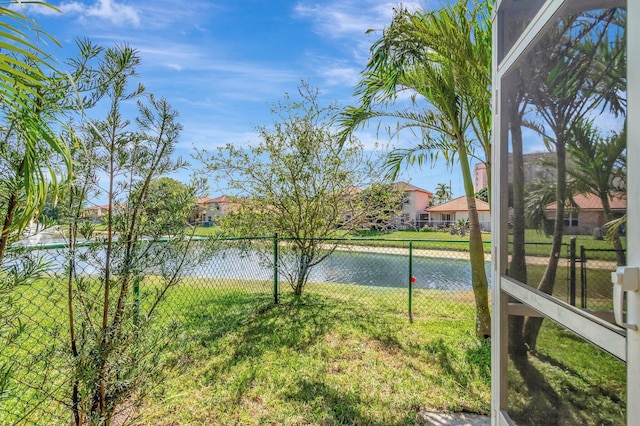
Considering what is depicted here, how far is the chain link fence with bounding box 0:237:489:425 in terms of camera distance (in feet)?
4.73

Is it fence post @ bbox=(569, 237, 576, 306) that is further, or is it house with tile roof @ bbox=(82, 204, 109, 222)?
house with tile roof @ bbox=(82, 204, 109, 222)

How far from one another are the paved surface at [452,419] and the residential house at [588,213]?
181cm

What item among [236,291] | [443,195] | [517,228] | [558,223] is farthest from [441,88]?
[443,195]

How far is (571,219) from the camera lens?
3.63 feet

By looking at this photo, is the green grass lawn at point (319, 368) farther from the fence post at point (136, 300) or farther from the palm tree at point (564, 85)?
the palm tree at point (564, 85)

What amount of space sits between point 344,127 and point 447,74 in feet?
4.71

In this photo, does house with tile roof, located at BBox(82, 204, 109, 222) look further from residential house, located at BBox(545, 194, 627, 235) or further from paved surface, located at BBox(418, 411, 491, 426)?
paved surface, located at BBox(418, 411, 491, 426)

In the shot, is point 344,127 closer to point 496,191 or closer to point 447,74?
point 447,74

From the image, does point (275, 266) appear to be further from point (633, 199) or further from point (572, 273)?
point (633, 199)

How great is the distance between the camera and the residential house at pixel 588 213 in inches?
32.8

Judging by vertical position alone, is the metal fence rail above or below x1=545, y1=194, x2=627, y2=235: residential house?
below

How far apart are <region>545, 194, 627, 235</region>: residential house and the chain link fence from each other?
6.31 ft

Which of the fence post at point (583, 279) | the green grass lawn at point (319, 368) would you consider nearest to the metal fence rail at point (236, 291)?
the fence post at point (583, 279)

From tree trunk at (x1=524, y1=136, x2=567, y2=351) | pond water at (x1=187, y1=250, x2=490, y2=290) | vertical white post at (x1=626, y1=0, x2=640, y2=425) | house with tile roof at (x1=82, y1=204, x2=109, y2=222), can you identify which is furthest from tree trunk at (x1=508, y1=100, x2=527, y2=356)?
pond water at (x1=187, y1=250, x2=490, y2=290)
